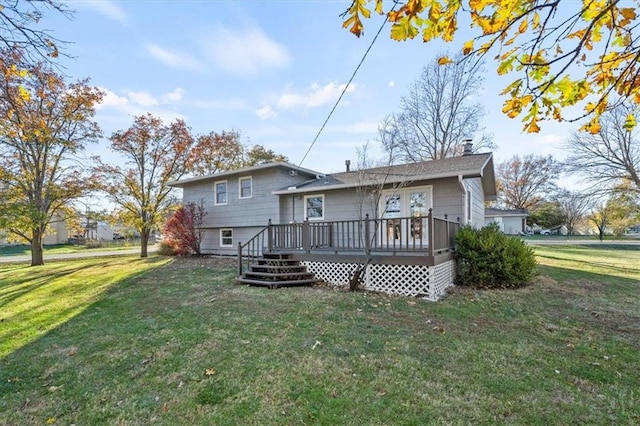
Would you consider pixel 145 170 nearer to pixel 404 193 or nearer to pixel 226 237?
pixel 226 237

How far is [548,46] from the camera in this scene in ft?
9.02

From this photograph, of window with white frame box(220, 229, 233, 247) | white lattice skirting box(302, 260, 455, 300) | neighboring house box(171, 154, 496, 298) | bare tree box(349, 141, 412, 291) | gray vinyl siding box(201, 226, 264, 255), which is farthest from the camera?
window with white frame box(220, 229, 233, 247)

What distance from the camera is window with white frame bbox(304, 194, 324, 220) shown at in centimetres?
1269

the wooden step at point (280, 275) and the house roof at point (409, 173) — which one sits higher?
the house roof at point (409, 173)

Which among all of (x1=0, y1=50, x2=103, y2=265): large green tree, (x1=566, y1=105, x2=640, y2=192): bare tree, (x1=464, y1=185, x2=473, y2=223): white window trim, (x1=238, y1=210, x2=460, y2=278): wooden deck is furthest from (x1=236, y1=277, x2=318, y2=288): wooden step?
(x1=566, y1=105, x2=640, y2=192): bare tree

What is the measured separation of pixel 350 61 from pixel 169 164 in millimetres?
16883

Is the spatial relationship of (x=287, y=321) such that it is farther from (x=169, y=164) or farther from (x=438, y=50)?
(x=438, y=50)

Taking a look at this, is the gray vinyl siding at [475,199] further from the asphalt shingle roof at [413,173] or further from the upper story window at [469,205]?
the asphalt shingle roof at [413,173]

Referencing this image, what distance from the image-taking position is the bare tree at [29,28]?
3290mm

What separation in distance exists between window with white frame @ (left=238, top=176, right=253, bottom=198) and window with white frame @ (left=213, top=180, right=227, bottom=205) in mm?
1145

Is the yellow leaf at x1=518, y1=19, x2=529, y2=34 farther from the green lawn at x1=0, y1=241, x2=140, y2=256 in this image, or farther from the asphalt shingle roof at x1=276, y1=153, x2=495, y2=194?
the green lawn at x1=0, y1=241, x2=140, y2=256

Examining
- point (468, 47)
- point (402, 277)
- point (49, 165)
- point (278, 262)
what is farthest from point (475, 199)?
point (49, 165)

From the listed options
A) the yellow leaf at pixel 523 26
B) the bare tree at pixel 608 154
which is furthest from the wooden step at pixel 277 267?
the bare tree at pixel 608 154

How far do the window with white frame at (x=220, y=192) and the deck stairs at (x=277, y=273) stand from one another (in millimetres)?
7266
